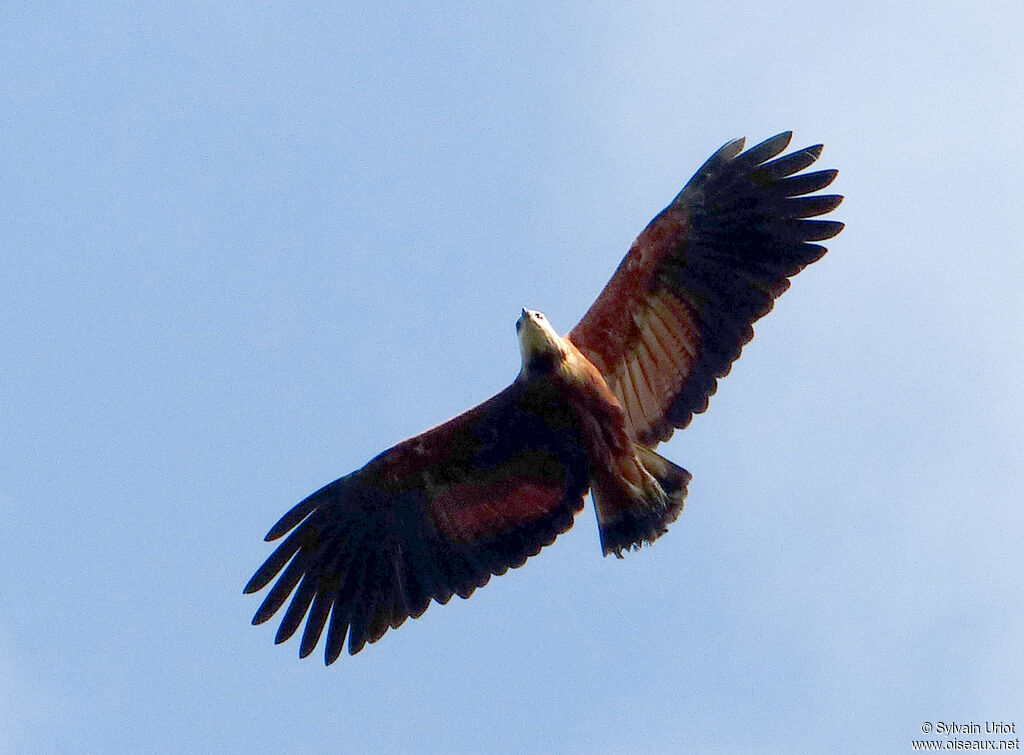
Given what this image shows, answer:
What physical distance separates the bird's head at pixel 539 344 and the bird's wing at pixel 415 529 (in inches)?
29.2

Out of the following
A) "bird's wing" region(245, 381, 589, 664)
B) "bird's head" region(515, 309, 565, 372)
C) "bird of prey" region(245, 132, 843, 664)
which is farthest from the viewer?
"bird's wing" region(245, 381, 589, 664)

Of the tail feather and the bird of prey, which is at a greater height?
the bird of prey

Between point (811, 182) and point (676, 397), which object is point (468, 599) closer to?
point (676, 397)

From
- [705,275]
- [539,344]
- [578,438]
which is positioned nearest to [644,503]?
[578,438]

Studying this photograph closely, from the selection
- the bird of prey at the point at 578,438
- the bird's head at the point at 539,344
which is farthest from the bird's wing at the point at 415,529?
the bird's head at the point at 539,344

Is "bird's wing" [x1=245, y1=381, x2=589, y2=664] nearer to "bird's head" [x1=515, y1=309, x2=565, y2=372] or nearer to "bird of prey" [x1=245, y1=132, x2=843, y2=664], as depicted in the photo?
"bird of prey" [x1=245, y1=132, x2=843, y2=664]

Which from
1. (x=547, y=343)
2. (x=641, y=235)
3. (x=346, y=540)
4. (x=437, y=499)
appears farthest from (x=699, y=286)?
(x=346, y=540)

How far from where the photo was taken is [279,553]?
10.8 metres

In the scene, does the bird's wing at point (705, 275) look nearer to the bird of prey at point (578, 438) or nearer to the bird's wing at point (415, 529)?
the bird of prey at point (578, 438)

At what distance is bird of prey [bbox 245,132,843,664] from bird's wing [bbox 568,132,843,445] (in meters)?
0.01

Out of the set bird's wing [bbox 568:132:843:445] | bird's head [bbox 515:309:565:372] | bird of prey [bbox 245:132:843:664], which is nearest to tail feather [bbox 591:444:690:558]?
bird of prey [bbox 245:132:843:664]

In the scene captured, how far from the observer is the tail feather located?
10.4 meters

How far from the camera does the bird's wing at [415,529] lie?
35.1ft

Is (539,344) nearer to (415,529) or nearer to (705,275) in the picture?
(705,275)
